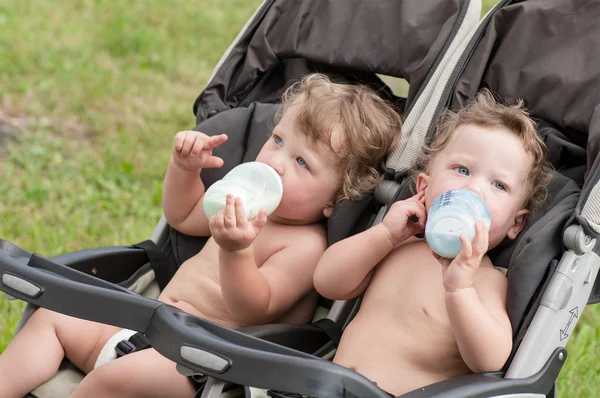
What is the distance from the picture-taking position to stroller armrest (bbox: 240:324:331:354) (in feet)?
7.07

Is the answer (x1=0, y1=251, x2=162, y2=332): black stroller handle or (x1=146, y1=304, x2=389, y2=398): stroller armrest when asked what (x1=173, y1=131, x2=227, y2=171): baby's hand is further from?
(x1=146, y1=304, x2=389, y2=398): stroller armrest

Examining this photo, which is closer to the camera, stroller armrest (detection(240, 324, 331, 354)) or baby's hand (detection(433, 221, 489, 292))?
baby's hand (detection(433, 221, 489, 292))

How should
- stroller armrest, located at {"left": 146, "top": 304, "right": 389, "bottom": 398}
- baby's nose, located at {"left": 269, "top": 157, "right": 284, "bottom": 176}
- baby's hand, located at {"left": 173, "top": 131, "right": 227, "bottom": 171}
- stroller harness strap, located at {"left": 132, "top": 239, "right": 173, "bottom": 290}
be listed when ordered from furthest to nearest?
stroller harness strap, located at {"left": 132, "top": 239, "right": 173, "bottom": 290}, baby's hand, located at {"left": 173, "top": 131, "right": 227, "bottom": 171}, baby's nose, located at {"left": 269, "top": 157, "right": 284, "bottom": 176}, stroller armrest, located at {"left": 146, "top": 304, "right": 389, "bottom": 398}

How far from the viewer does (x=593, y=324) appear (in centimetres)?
342

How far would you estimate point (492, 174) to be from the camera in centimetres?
216

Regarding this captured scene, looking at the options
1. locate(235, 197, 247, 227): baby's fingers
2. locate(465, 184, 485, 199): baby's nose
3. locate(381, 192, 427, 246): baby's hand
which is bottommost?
locate(381, 192, 427, 246): baby's hand

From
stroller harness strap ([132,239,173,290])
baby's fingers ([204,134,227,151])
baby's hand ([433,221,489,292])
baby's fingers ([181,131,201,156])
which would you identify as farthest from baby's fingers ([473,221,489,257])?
stroller harness strap ([132,239,173,290])

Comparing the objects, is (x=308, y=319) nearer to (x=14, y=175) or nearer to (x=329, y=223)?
(x=329, y=223)

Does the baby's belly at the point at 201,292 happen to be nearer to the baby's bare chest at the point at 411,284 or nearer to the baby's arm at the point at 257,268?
the baby's arm at the point at 257,268

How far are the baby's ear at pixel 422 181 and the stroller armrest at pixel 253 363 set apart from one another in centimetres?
73

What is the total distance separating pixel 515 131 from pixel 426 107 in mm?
304

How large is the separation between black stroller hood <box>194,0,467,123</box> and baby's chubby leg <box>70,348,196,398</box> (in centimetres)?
95

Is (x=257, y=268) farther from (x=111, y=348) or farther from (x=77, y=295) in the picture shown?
(x=77, y=295)

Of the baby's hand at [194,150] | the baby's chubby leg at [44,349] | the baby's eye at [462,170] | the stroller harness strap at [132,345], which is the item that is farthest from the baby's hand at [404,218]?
the baby's chubby leg at [44,349]
